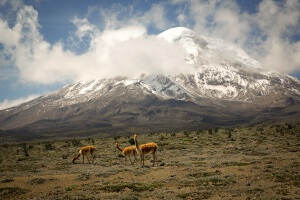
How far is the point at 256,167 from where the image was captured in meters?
22.7

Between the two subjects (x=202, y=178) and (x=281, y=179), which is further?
(x=202, y=178)

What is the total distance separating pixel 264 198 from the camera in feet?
48.2

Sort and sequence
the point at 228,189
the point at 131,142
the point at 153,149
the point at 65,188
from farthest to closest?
the point at 131,142
the point at 153,149
the point at 65,188
the point at 228,189

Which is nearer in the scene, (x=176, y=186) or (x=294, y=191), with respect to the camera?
(x=294, y=191)

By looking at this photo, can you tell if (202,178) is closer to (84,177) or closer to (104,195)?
(104,195)

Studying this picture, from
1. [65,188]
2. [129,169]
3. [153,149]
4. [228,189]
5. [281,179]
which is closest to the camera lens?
[228,189]

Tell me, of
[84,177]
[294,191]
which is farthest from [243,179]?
[84,177]

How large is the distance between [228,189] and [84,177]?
1123 cm

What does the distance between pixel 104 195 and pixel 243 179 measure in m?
9.14

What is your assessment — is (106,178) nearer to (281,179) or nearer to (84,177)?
(84,177)

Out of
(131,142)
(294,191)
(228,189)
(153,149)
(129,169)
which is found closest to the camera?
(294,191)

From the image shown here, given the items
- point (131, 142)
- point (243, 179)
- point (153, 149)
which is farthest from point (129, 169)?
point (131, 142)

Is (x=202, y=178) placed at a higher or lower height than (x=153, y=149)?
lower

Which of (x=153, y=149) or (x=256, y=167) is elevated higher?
(x=153, y=149)
